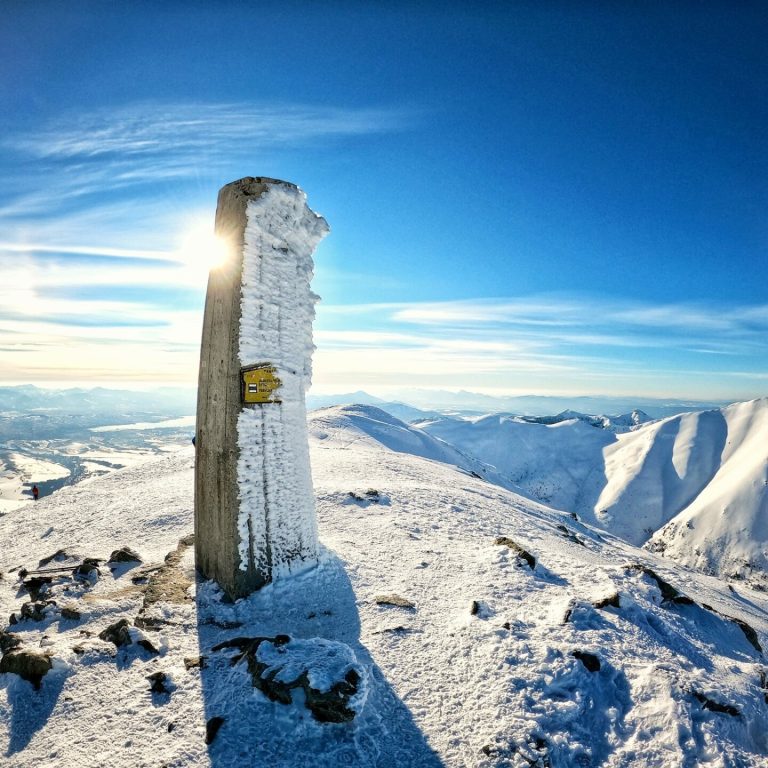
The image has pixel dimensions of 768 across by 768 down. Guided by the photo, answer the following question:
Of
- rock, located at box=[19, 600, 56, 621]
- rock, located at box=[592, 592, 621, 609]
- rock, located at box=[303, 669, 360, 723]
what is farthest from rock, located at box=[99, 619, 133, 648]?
rock, located at box=[592, 592, 621, 609]

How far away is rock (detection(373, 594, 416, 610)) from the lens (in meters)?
7.21

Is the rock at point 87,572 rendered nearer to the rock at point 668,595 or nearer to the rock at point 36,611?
the rock at point 36,611

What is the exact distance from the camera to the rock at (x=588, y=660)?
5.41m

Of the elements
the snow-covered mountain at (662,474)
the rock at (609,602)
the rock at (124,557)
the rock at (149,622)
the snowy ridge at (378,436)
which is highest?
the rock at (609,602)

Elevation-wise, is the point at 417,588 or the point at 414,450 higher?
the point at 417,588

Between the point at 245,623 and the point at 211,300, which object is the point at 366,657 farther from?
the point at 211,300

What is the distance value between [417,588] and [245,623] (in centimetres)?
311

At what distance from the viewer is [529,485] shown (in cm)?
9844

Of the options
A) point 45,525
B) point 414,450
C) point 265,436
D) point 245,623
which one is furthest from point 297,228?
point 414,450

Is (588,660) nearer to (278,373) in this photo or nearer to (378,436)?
(278,373)

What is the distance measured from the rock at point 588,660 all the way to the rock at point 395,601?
8.66ft

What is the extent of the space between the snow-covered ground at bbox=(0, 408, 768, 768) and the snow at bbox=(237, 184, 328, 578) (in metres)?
0.99

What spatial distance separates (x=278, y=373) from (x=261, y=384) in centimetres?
41

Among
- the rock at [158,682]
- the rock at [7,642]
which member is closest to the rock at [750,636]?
the rock at [158,682]
